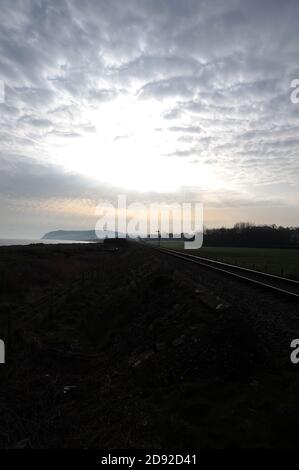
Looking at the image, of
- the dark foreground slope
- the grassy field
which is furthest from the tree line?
the dark foreground slope

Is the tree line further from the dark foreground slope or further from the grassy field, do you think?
the dark foreground slope

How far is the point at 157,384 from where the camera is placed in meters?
7.31

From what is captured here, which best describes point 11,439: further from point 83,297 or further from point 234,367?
point 83,297

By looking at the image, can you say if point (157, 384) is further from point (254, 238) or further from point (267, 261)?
point (254, 238)

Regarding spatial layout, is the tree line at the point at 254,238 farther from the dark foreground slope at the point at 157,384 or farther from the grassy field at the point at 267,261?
the dark foreground slope at the point at 157,384

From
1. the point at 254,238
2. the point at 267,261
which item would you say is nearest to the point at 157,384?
the point at 267,261

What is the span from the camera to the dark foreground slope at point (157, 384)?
17.6ft

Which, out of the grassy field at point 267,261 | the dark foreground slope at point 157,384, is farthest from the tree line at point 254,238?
the dark foreground slope at point 157,384

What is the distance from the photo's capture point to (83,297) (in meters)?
21.6

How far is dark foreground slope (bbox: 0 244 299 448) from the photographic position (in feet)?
17.6

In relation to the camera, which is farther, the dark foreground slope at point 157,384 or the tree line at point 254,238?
the tree line at point 254,238
